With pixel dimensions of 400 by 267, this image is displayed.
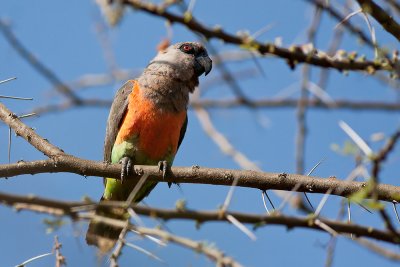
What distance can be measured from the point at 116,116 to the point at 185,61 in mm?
1315

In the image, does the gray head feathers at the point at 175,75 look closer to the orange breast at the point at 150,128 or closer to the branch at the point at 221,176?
the orange breast at the point at 150,128

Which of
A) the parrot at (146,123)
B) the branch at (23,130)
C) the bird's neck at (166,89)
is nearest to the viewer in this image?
the branch at (23,130)

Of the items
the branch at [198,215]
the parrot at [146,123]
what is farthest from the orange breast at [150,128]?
the branch at [198,215]

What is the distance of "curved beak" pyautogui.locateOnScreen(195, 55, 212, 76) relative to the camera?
297 inches

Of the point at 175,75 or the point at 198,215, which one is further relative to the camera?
the point at 175,75

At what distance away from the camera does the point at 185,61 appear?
7.49 meters

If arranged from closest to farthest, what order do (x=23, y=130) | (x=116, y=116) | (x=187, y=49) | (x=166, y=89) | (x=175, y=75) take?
(x=23, y=130)
(x=116, y=116)
(x=166, y=89)
(x=175, y=75)
(x=187, y=49)

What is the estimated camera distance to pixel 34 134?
4719 mm

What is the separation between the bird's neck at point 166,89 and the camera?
670cm

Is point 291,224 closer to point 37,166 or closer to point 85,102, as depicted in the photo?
point 37,166

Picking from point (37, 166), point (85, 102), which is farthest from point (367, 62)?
point (85, 102)

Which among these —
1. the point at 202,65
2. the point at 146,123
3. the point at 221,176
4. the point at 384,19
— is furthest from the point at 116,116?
the point at 384,19

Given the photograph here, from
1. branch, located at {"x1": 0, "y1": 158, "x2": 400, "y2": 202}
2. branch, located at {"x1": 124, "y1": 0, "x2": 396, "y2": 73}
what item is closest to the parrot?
branch, located at {"x1": 0, "y1": 158, "x2": 400, "y2": 202}

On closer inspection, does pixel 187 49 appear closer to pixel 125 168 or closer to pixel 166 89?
pixel 166 89
